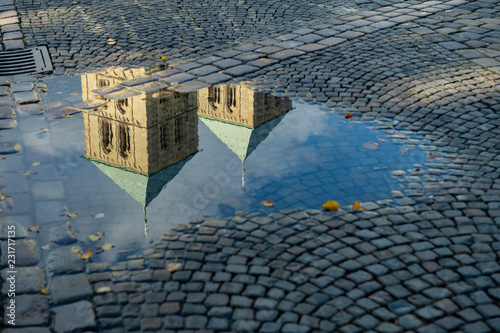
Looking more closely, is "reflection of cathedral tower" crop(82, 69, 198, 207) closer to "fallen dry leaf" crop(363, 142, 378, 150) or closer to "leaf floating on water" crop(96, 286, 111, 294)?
"leaf floating on water" crop(96, 286, 111, 294)

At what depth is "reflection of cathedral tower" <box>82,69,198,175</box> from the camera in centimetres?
721

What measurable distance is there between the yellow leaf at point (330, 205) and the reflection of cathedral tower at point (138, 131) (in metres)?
1.90

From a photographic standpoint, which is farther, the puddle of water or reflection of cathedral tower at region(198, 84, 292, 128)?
reflection of cathedral tower at region(198, 84, 292, 128)

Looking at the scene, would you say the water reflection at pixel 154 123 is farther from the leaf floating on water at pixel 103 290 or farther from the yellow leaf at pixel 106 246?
the leaf floating on water at pixel 103 290

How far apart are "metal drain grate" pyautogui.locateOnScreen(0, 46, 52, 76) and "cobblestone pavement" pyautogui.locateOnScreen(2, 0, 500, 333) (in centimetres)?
40

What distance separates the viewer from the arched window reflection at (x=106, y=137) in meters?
6.87

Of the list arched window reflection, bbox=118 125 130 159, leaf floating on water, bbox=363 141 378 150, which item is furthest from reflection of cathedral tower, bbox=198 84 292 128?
leaf floating on water, bbox=363 141 378 150

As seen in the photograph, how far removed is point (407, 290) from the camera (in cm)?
471

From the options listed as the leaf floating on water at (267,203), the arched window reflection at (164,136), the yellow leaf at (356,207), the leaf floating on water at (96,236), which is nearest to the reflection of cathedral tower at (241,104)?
the arched window reflection at (164,136)

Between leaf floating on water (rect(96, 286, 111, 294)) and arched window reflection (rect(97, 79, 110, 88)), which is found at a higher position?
arched window reflection (rect(97, 79, 110, 88))

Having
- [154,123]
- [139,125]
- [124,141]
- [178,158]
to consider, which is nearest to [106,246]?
[178,158]

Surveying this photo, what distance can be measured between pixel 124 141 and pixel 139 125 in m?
0.37

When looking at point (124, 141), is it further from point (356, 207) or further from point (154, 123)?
point (356, 207)

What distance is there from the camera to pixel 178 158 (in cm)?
726
